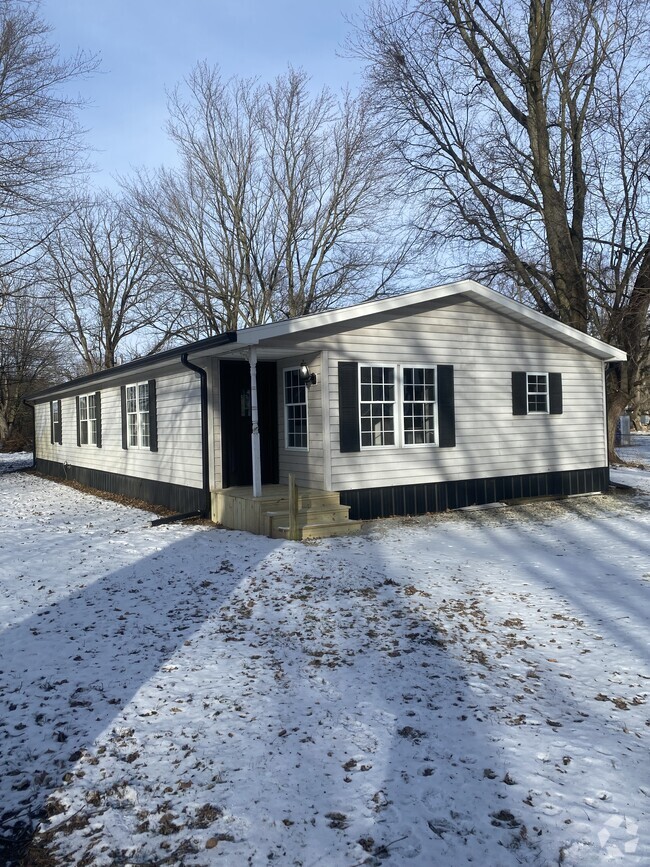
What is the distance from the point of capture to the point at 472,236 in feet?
62.2

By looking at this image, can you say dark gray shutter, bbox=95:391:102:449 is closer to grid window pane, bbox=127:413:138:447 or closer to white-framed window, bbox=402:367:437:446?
grid window pane, bbox=127:413:138:447

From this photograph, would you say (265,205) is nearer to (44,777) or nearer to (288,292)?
(288,292)

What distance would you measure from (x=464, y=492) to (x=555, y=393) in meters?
3.09

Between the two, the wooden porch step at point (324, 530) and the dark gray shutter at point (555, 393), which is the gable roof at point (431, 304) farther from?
the wooden porch step at point (324, 530)

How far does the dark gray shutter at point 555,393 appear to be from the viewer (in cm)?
1326

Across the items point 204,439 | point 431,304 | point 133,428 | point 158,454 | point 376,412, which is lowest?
point 158,454

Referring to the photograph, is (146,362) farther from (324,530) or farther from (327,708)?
(327,708)

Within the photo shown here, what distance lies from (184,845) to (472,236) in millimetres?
18384

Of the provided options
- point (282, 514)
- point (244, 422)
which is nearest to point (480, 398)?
point (244, 422)

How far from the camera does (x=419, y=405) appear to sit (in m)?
11.6

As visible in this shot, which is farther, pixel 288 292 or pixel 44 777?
pixel 288 292

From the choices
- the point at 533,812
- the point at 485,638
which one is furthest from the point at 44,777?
the point at 485,638

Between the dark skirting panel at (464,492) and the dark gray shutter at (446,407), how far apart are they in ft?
2.67

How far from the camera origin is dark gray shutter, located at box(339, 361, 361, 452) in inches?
414
